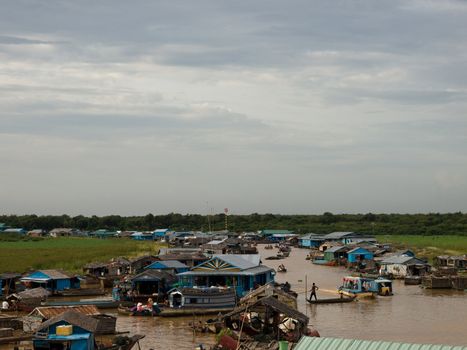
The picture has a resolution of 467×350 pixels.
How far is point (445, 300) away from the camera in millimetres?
36906

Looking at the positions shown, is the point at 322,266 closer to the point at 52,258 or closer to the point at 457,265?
the point at 457,265

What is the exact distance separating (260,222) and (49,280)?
317 feet

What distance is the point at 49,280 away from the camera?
39.7 m

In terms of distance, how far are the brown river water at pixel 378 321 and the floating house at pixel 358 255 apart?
1829 centimetres

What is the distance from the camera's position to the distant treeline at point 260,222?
115 metres

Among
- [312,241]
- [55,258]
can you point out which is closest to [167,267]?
[55,258]

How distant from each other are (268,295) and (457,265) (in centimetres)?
3025

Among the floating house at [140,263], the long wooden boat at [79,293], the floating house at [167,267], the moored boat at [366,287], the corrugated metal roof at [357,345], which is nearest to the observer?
the corrugated metal roof at [357,345]

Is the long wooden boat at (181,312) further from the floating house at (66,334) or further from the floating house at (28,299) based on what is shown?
the floating house at (66,334)

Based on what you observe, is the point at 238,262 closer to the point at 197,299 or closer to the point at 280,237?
the point at 197,299

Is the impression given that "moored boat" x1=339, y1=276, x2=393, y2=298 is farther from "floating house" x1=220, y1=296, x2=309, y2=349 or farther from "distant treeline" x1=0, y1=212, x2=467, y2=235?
"distant treeline" x1=0, y1=212, x2=467, y2=235

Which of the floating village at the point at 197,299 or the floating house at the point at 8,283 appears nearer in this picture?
the floating village at the point at 197,299

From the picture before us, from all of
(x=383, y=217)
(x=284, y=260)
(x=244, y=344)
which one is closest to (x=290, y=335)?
(x=244, y=344)

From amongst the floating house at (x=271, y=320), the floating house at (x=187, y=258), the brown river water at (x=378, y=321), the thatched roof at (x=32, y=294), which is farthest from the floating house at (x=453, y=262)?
the thatched roof at (x=32, y=294)
